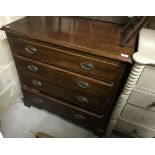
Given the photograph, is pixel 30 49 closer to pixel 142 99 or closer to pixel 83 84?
pixel 83 84

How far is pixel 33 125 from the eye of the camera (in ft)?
4.84

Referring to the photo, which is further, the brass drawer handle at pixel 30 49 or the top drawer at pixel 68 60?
the brass drawer handle at pixel 30 49

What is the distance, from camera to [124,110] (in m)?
1.14

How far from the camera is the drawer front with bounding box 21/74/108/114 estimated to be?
3.76ft

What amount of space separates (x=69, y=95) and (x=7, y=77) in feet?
2.05

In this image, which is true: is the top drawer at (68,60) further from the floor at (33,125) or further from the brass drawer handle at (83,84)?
the floor at (33,125)

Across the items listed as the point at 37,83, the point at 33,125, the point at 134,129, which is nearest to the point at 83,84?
the point at 37,83

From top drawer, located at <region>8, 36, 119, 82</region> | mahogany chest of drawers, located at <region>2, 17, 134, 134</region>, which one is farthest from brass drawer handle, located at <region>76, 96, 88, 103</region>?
top drawer, located at <region>8, 36, 119, 82</region>

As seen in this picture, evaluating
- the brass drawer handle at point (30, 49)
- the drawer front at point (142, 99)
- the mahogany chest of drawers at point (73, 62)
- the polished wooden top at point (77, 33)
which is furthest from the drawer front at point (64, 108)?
the polished wooden top at point (77, 33)

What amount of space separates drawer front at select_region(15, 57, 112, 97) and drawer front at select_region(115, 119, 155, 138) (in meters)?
0.35

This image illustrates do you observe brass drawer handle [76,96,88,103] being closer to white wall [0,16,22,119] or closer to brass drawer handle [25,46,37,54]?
brass drawer handle [25,46,37,54]

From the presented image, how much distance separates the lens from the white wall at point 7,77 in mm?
1302

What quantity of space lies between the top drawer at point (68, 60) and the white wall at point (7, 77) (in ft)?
0.65
